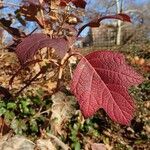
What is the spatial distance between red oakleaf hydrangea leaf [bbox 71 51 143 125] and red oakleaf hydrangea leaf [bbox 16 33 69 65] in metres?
0.09

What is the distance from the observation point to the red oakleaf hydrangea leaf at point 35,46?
75 cm

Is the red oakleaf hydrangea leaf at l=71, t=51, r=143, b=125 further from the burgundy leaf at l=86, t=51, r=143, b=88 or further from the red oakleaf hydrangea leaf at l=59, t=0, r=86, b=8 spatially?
the red oakleaf hydrangea leaf at l=59, t=0, r=86, b=8

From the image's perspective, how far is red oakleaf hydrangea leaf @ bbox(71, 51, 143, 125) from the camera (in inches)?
31.4

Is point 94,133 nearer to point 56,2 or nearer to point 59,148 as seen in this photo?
point 59,148

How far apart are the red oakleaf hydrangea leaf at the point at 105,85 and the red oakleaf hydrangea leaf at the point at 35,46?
85mm

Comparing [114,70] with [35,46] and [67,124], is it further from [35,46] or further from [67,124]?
[67,124]

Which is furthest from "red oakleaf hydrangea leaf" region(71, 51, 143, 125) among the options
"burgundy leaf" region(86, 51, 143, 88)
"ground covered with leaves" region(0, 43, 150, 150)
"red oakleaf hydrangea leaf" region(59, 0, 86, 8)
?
"ground covered with leaves" region(0, 43, 150, 150)

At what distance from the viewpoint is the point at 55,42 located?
79 centimetres

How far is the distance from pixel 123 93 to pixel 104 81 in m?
0.05

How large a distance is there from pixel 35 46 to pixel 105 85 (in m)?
0.17

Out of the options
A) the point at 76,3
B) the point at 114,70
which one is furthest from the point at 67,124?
the point at 114,70

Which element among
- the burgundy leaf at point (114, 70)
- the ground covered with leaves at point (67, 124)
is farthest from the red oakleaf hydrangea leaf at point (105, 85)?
the ground covered with leaves at point (67, 124)

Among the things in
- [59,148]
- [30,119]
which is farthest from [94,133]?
[59,148]

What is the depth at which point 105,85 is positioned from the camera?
84 centimetres
